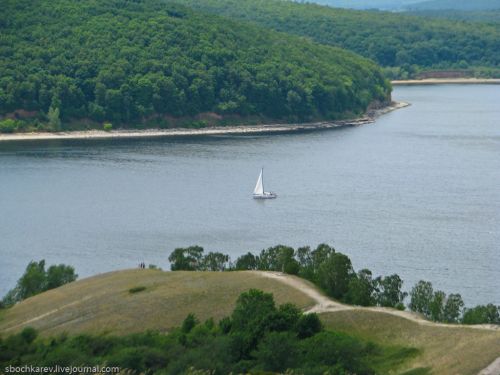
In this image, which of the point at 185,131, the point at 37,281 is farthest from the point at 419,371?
the point at 185,131

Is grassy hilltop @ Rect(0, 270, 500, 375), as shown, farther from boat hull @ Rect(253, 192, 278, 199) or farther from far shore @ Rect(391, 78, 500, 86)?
far shore @ Rect(391, 78, 500, 86)

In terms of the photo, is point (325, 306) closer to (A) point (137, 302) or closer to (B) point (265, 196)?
(A) point (137, 302)

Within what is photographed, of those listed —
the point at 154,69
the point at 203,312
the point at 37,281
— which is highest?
the point at 154,69

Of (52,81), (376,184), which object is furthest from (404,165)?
(52,81)

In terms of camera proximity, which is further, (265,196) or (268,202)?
(265,196)

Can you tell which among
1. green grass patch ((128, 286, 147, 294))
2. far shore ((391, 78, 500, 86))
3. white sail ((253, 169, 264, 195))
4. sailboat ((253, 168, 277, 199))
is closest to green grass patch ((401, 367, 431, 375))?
green grass patch ((128, 286, 147, 294))

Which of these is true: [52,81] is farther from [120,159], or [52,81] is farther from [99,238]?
[99,238]

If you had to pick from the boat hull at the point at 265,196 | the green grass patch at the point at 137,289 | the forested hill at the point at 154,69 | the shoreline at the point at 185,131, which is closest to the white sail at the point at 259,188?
the boat hull at the point at 265,196
